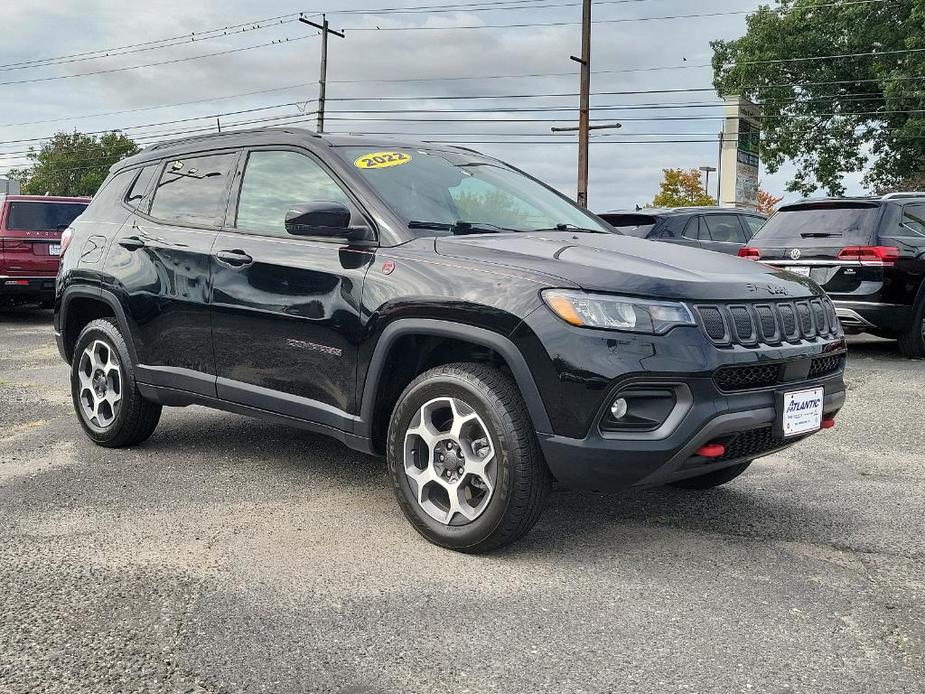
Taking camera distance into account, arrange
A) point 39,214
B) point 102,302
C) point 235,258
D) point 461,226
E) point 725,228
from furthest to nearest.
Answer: point 39,214, point 725,228, point 102,302, point 235,258, point 461,226

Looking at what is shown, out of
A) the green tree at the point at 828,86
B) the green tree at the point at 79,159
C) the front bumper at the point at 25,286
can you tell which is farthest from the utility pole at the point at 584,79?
the green tree at the point at 79,159

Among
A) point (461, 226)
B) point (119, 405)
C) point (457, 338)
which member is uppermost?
point (461, 226)

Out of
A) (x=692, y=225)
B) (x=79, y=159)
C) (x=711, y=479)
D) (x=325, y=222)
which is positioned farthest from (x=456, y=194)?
(x=79, y=159)

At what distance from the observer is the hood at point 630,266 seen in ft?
11.9

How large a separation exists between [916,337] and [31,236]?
11.9 metres

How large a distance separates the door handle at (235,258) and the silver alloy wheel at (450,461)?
4.41 feet

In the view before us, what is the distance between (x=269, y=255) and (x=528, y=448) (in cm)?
Answer: 175

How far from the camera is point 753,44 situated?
37500 millimetres

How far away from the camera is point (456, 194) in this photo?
468cm

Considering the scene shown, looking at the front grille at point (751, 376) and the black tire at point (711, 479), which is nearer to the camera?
the front grille at point (751, 376)

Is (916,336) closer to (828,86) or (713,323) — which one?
(713,323)

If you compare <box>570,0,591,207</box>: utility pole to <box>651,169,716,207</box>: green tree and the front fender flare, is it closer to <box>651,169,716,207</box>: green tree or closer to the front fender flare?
the front fender flare

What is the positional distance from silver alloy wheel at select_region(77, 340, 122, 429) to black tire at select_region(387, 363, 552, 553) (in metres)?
2.39

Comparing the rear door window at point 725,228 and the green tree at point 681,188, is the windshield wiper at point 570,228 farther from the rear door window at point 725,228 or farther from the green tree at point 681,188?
the green tree at point 681,188
